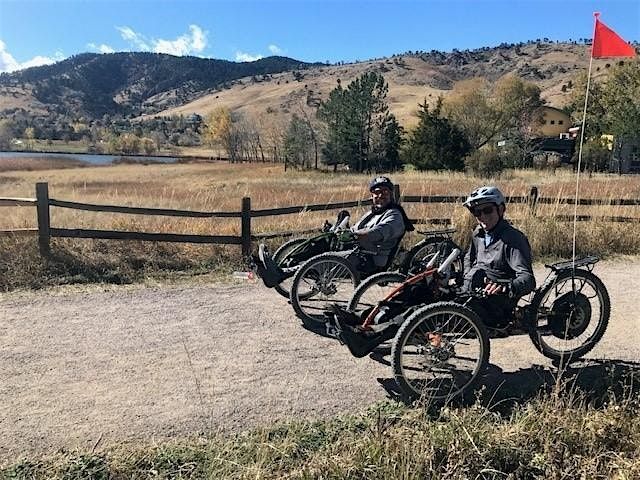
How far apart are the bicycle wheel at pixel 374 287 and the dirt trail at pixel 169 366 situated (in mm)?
412

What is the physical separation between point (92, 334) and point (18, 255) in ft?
8.11

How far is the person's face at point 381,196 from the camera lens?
227 inches

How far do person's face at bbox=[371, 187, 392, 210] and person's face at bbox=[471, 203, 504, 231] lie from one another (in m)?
1.48

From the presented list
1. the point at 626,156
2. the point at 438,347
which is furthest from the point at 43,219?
the point at 626,156

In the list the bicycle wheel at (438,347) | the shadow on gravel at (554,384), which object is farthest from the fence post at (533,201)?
the bicycle wheel at (438,347)

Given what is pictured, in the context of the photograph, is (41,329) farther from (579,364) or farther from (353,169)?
(353,169)

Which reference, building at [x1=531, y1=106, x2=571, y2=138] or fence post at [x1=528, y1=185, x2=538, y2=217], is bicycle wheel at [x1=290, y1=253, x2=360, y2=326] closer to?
fence post at [x1=528, y1=185, x2=538, y2=217]

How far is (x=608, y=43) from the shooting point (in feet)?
17.2

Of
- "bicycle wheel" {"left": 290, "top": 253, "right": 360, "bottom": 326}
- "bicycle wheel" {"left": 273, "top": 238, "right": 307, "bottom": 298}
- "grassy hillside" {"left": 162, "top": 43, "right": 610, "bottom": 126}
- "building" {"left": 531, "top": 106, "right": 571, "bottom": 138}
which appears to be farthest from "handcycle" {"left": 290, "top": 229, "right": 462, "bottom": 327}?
"grassy hillside" {"left": 162, "top": 43, "right": 610, "bottom": 126}

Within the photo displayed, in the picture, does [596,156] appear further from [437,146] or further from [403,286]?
[403,286]

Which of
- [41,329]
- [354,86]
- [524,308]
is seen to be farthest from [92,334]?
[354,86]

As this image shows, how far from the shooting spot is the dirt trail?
3.67 meters

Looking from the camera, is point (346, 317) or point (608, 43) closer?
point (346, 317)

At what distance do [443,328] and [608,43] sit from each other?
10.7 ft
